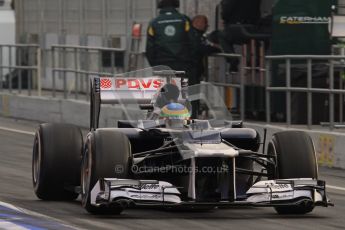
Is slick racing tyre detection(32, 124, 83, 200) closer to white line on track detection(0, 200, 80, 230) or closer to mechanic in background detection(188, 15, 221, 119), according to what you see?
white line on track detection(0, 200, 80, 230)

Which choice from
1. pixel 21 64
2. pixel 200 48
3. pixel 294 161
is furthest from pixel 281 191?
pixel 21 64

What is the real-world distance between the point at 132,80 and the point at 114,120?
9794 millimetres

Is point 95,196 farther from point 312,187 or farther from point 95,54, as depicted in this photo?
point 95,54

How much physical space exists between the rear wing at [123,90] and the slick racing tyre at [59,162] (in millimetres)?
400

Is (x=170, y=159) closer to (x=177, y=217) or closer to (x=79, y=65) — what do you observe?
(x=177, y=217)

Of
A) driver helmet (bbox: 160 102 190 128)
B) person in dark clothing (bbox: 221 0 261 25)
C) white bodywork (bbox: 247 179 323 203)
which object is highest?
person in dark clothing (bbox: 221 0 261 25)

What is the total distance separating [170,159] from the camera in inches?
457

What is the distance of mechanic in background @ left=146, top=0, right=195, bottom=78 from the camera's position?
70.5 ft

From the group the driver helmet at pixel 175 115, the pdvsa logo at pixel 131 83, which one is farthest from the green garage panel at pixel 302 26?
the driver helmet at pixel 175 115

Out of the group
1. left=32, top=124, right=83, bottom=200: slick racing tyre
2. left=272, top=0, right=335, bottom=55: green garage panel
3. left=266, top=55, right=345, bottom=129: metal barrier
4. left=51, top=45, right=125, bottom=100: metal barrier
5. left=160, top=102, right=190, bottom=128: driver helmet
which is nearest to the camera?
left=160, top=102, right=190, bottom=128: driver helmet

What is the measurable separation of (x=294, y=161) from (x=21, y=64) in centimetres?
1659

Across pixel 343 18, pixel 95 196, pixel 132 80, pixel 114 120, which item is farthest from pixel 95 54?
pixel 95 196

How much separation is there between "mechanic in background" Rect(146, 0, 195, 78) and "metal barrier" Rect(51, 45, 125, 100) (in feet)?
6.85

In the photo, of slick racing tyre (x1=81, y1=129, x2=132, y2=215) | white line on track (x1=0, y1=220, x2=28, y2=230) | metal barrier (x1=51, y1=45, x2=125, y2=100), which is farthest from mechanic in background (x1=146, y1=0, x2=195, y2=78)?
white line on track (x1=0, y1=220, x2=28, y2=230)
